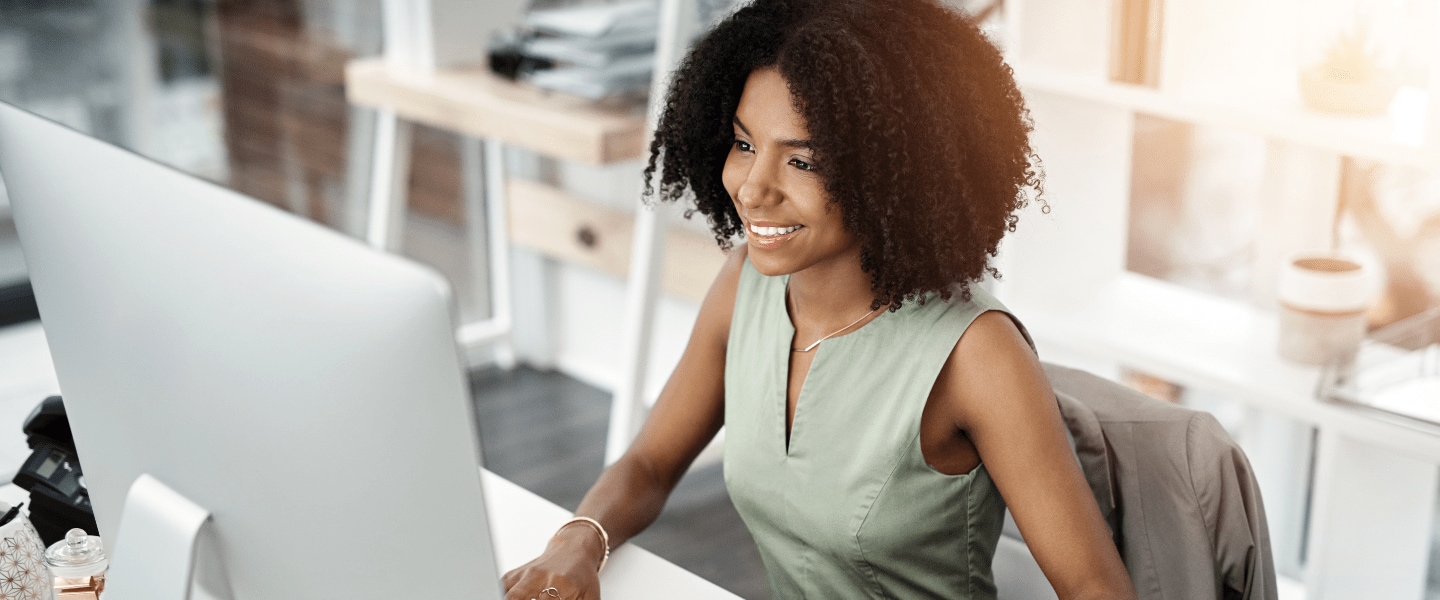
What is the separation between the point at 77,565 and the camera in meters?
0.99

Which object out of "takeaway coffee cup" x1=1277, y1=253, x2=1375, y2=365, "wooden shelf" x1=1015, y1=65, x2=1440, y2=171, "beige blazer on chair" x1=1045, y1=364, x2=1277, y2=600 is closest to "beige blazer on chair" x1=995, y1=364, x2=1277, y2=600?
"beige blazer on chair" x1=1045, y1=364, x2=1277, y2=600

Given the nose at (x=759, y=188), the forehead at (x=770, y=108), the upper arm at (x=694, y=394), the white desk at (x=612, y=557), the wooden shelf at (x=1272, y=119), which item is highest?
the forehead at (x=770, y=108)

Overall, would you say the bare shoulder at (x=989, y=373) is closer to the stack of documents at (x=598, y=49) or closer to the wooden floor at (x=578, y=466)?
the wooden floor at (x=578, y=466)

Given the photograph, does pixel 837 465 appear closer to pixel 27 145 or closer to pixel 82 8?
pixel 27 145

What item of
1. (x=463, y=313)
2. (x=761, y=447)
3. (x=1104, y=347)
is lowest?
(x=463, y=313)

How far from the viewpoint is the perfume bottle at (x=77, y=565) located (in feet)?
3.26

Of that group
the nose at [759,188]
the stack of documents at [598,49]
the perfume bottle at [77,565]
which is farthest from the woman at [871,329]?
the stack of documents at [598,49]

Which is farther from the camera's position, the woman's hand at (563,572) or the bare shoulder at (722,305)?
the bare shoulder at (722,305)

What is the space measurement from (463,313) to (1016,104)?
8.16 ft

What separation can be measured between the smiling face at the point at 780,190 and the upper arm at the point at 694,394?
0.19 metres

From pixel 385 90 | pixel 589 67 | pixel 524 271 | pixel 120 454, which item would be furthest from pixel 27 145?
pixel 524 271

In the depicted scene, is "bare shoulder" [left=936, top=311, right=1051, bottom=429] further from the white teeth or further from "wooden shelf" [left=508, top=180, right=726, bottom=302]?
"wooden shelf" [left=508, top=180, right=726, bottom=302]

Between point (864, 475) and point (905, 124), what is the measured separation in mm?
312

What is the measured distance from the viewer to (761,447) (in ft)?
4.05
